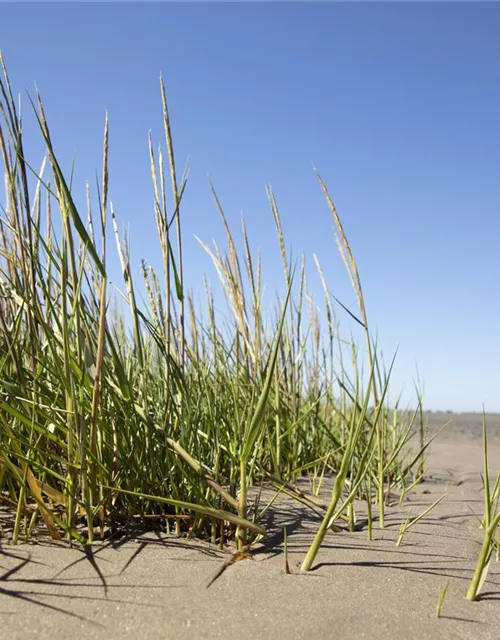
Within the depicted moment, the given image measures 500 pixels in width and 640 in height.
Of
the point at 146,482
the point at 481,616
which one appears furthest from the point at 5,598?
the point at 481,616

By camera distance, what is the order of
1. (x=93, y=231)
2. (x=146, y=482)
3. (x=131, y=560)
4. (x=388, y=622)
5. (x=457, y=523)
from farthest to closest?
(x=457, y=523)
(x=93, y=231)
(x=146, y=482)
(x=131, y=560)
(x=388, y=622)

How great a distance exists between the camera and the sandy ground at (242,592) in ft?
2.87

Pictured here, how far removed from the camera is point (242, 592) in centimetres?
96

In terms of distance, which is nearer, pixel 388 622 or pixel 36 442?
pixel 388 622

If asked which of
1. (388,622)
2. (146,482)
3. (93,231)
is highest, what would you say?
(93,231)

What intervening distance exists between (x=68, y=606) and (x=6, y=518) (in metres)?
0.38

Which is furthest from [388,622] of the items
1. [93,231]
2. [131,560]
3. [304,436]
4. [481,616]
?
[304,436]

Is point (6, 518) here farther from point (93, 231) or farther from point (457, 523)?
point (457, 523)

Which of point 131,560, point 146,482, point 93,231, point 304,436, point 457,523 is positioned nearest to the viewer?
point 131,560

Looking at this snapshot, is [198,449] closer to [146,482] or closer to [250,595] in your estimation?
[146,482]

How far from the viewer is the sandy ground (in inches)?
34.4

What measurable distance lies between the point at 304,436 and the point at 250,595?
1.22 m

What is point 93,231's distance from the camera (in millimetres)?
1309

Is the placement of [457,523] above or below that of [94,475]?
below
